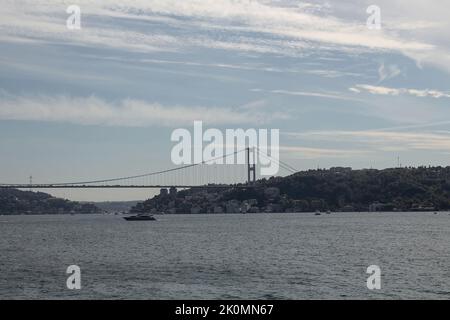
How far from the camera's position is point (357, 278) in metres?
32.7

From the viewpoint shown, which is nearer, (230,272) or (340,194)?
(230,272)

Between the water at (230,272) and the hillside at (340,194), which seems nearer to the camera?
the water at (230,272)

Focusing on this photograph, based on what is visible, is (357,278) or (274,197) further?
(274,197)

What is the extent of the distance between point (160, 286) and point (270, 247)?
25664 mm

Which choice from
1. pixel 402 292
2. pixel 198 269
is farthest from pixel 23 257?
pixel 402 292

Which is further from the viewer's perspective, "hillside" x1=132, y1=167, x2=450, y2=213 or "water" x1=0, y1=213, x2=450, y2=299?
"hillside" x1=132, y1=167, x2=450, y2=213
